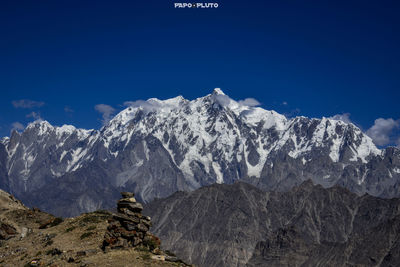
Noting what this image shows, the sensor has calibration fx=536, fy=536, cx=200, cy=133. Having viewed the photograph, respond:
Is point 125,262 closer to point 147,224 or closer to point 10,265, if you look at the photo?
point 147,224

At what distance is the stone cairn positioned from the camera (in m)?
34.7

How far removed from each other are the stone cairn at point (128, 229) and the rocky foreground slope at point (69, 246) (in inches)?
3.1

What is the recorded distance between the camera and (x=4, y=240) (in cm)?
4797

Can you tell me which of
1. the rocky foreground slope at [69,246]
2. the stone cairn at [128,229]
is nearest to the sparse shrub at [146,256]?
the rocky foreground slope at [69,246]

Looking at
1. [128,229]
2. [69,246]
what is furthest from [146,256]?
[69,246]

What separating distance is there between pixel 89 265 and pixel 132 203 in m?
5.46

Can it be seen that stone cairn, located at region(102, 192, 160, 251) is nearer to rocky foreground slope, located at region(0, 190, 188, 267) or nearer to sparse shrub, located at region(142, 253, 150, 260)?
rocky foreground slope, located at region(0, 190, 188, 267)

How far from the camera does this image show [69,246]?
128 feet

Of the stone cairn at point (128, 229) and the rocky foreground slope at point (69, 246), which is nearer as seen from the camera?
the rocky foreground slope at point (69, 246)

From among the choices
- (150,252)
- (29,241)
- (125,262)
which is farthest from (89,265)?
(29,241)

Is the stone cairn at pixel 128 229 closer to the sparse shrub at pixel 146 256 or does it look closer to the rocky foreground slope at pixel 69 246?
the rocky foreground slope at pixel 69 246

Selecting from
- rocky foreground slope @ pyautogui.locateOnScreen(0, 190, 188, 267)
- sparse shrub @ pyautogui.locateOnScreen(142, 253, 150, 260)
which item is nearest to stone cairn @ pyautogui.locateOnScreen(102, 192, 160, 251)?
rocky foreground slope @ pyautogui.locateOnScreen(0, 190, 188, 267)

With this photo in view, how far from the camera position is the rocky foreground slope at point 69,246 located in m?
33.1

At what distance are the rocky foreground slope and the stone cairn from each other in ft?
0.26
